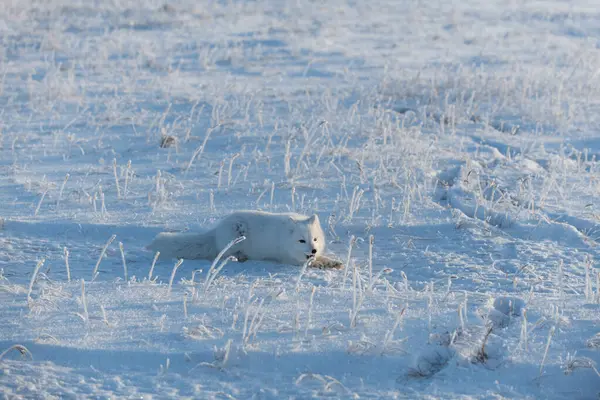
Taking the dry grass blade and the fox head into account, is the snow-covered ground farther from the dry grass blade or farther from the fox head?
the fox head

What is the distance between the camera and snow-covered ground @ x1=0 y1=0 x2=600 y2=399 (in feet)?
10.8

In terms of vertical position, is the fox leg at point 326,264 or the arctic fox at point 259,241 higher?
the arctic fox at point 259,241

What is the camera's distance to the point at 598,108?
367 inches

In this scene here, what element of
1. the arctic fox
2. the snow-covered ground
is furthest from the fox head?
the snow-covered ground

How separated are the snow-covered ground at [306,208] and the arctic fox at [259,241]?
0.13 m

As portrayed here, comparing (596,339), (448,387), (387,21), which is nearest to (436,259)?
(596,339)

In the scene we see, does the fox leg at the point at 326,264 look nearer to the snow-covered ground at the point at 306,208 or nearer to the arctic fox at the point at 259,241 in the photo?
the arctic fox at the point at 259,241

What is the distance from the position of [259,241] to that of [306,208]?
0.96m

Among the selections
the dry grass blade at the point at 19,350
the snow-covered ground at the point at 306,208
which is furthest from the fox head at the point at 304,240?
the dry grass blade at the point at 19,350

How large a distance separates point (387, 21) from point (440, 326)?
12556 mm

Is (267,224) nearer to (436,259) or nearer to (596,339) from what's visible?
(436,259)

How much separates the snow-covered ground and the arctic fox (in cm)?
13

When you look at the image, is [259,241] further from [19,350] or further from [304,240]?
[19,350]

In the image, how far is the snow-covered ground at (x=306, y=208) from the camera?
10.8ft
